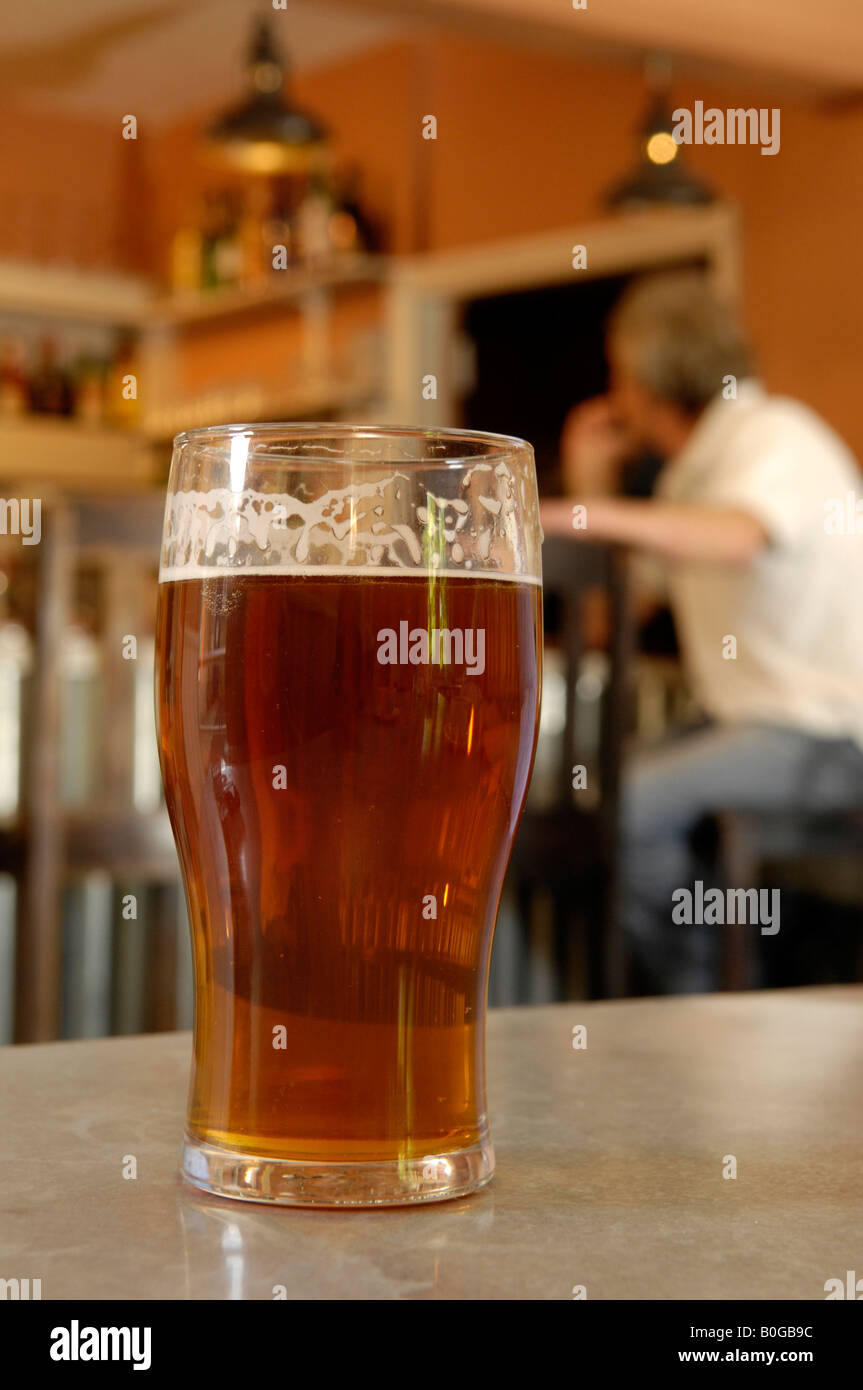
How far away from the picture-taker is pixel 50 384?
22.1ft

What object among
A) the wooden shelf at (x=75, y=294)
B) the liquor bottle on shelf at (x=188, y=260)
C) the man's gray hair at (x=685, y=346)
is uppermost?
the liquor bottle on shelf at (x=188, y=260)

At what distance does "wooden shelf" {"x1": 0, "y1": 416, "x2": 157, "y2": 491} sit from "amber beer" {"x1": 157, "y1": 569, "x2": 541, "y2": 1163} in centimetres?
618

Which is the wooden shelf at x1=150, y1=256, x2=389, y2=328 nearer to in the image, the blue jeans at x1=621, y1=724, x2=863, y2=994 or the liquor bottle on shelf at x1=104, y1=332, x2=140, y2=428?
the liquor bottle on shelf at x1=104, y1=332, x2=140, y2=428

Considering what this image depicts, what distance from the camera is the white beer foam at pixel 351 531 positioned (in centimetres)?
43

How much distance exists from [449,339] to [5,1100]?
529 centimetres

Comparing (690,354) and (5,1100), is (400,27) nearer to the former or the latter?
(690,354)

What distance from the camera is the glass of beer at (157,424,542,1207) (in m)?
0.42

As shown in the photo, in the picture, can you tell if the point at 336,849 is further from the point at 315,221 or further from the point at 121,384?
the point at 121,384

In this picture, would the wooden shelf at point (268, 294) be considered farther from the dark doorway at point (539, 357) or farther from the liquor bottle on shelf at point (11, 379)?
the liquor bottle on shelf at point (11, 379)

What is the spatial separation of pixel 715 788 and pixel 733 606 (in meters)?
0.36

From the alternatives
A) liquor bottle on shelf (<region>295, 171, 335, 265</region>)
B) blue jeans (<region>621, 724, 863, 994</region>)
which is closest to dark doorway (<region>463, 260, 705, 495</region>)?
liquor bottle on shelf (<region>295, 171, 335, 265</region>)

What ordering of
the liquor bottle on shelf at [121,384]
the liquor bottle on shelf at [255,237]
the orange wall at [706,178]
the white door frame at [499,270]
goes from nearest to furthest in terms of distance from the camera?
the orange wall at [706,178]
the white door frame at [499,270]
the liquor bottle on shelf at [255,237]
the liquor bottle on shelf at [121,384]

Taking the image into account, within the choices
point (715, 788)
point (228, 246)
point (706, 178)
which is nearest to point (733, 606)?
point (715, 788)

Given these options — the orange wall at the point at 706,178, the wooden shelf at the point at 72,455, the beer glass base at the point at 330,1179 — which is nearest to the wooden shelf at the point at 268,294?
the orange wall at the point at 706,178
